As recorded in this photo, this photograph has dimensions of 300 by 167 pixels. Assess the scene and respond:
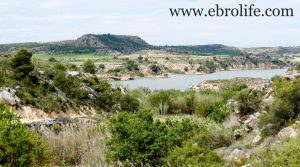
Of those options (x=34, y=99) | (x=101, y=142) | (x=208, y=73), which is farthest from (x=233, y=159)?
(x=208, y=73)

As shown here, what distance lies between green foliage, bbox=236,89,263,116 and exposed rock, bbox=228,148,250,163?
12.5 meters

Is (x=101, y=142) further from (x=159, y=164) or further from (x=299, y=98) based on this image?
(x=299, y=98)

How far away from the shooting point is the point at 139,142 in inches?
578

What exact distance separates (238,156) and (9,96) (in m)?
24.0

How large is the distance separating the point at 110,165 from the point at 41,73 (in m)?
31.7

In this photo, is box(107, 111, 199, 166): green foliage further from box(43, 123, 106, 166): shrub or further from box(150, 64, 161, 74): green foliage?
box(150, 64, 161, 74): green foliage

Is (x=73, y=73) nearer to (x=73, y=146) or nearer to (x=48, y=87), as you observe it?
(x=48, y=87)

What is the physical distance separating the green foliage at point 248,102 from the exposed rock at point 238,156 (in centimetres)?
1250

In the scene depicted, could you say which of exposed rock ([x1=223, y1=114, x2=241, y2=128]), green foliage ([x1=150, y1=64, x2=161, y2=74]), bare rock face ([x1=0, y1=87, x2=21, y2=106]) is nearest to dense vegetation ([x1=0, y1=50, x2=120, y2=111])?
bare rock face ([x1=0, y1=87, x2=21, y2=106])

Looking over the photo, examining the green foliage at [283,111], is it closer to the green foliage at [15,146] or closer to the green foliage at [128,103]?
the green foliage at [15,146]

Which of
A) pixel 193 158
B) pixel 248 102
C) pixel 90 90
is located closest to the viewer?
pixel 193 158

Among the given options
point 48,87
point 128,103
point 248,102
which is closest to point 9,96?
point 48,87

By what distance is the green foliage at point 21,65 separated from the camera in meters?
39.4

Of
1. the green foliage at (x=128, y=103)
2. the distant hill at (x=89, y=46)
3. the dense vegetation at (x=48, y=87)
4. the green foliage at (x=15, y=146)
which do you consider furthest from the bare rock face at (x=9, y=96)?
the distant hill at (x=89, y=46)
